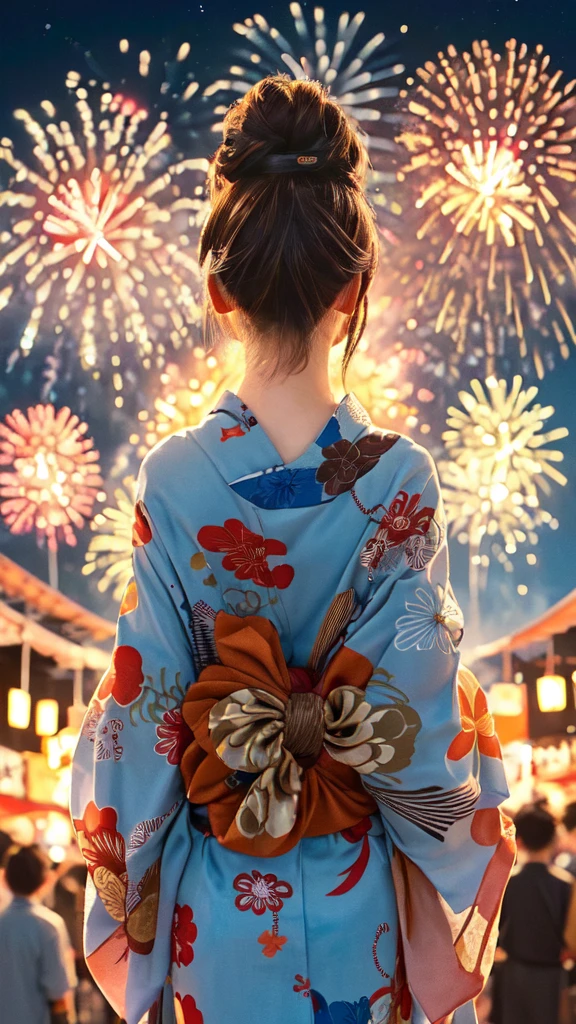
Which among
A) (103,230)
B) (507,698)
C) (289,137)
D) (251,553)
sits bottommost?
(507,698)

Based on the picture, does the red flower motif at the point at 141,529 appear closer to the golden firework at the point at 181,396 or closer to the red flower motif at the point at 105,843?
the red flower motif at the point at 105,843

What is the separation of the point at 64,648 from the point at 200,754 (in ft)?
4.62

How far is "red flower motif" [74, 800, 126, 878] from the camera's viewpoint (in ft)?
3.31

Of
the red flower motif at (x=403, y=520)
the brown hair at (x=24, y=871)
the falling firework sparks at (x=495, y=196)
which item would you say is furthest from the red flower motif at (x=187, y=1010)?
the falling firework sparks at (x=495, y=196)

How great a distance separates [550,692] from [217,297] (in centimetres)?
157

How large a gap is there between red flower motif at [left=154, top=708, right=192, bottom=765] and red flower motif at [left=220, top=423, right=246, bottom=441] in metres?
0.32

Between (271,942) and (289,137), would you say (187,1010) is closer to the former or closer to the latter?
(271,942)

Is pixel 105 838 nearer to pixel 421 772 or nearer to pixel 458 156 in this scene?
pixel 421 772

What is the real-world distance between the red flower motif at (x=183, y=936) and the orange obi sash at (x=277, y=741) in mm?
95

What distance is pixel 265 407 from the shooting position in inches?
42.4

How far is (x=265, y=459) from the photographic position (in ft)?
3.42

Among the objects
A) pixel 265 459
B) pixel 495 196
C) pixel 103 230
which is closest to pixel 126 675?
pixel 265 459

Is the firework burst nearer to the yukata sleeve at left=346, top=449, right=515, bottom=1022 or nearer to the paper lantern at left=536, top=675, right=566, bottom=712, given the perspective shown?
the paper lantern at left=536, top=675, right=566, bottom=712

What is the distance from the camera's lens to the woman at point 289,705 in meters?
0.97
